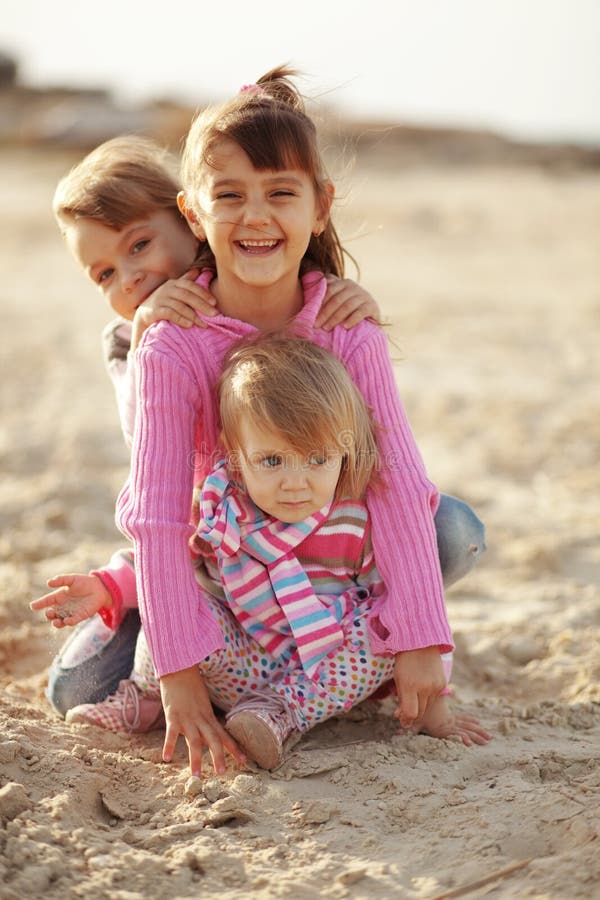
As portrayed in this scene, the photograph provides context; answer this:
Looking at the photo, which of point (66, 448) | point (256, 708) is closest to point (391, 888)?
point (256, 708)

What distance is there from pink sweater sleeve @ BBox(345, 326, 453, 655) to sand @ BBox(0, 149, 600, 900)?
28cm

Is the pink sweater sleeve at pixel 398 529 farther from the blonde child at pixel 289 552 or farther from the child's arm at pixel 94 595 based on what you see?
the child's arm at pixel 94 595

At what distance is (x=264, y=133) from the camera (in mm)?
2303

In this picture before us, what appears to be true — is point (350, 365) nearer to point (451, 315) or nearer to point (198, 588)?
point (198, 588)

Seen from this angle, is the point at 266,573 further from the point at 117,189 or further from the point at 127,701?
the point at 117,189

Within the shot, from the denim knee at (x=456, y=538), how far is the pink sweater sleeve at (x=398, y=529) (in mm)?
126

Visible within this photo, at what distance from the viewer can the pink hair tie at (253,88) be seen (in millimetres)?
2416

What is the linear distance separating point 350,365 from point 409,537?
0.44 metres

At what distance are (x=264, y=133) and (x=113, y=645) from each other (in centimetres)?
136

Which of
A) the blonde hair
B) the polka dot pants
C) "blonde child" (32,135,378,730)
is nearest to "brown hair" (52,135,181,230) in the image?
"blonde child" (32,135,378,730)

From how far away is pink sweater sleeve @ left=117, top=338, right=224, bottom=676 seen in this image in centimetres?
230

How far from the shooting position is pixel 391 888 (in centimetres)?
180

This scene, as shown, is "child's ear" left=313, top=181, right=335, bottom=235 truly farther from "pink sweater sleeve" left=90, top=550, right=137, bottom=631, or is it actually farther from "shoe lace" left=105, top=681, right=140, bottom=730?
"shoe lace" left=105, top=681, right=140, bottom=730

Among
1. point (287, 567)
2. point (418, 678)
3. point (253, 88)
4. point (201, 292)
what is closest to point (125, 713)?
point (287, 567)
